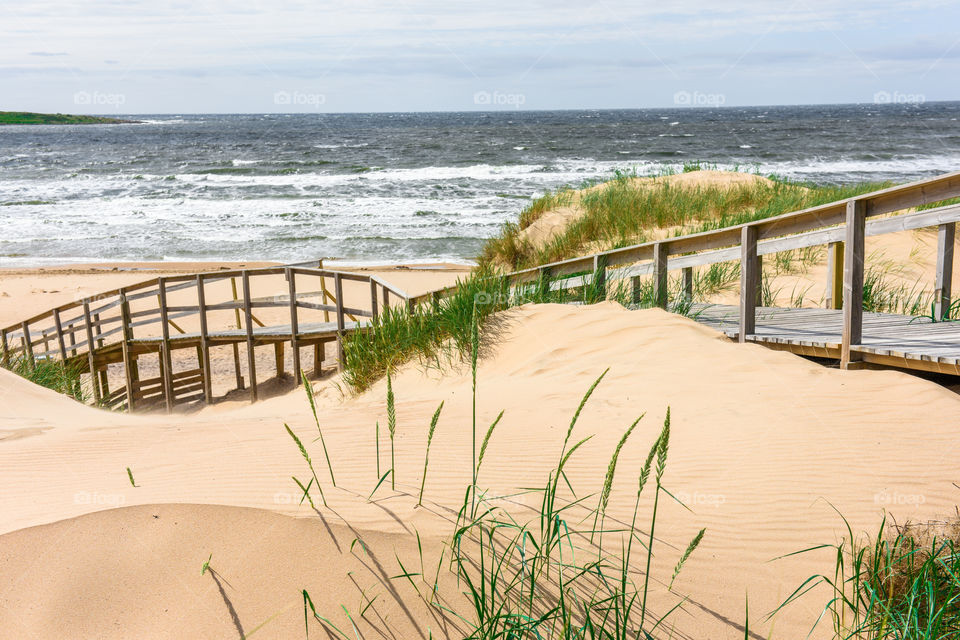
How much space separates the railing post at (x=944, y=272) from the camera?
7086mm

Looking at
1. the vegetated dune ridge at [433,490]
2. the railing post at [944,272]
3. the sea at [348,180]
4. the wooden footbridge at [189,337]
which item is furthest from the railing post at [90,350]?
the railing post at [944,272]

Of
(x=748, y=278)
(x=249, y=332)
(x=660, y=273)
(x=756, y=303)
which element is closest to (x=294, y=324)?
(x=249, y=332)

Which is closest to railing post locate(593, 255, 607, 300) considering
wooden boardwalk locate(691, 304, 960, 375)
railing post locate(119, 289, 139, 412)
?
wooden boardwalk locate(691, 304, 960, 375)

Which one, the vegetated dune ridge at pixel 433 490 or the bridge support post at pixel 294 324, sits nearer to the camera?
the vegetated dune ridge at pixel 433 490

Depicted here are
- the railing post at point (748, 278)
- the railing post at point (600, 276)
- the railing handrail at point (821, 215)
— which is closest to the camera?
the railing handrail at point (821, 215)

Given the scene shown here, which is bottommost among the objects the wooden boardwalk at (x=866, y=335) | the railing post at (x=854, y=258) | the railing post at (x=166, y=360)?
the railing post at (x=166, y=360)

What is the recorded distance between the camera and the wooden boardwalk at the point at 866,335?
5625 millimetres

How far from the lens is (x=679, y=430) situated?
494 centimetres

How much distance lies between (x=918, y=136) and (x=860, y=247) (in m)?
66.1

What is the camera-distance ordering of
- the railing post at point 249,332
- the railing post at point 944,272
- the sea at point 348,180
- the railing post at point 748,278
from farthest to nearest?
the sea at point 348,180 → the railing post at point 249,332 → the railing post at point 944,272 → the railing post at point 748,278

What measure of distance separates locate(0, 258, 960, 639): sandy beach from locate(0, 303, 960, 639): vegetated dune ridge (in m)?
0.01

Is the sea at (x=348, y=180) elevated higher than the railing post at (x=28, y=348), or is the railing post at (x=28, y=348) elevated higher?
the sea at (x=348, y=180)

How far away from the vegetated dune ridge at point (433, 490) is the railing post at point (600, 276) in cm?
230

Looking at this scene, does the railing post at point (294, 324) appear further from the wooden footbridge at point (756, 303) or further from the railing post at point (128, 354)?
the railing post at point (128, 354)
